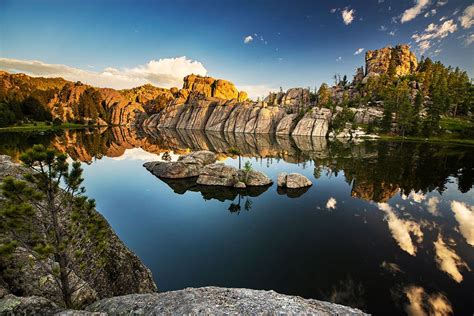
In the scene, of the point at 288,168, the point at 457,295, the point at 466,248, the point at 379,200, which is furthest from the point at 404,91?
the point at 457,295

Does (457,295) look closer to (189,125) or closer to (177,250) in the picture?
(177,250)

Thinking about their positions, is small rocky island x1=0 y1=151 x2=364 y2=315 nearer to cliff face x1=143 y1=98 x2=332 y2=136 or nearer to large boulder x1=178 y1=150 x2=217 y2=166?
large boulder x1=178 y1=150 x2=217 y2=166

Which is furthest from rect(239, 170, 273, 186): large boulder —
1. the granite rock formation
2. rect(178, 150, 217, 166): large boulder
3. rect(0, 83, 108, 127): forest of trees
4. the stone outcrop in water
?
rect(0, 83, 108, 127): forest of trees

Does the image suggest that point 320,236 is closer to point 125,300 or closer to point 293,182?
point 293,182

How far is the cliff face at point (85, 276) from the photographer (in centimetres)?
772

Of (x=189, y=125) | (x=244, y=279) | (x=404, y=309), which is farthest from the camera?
(x=189, y=125)

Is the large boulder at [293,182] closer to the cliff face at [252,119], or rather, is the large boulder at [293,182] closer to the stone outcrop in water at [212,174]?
the stone outcrop in water at [212,174]

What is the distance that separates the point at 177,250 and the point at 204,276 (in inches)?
183

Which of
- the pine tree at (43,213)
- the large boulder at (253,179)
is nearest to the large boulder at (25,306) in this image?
the pine tree at (43,213)

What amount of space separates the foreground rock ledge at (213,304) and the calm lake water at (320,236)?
8090 mm

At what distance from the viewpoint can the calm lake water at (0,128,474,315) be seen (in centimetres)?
1524

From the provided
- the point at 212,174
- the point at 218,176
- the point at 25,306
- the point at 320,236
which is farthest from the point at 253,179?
the point at 25,306

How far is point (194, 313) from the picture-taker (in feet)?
22.6

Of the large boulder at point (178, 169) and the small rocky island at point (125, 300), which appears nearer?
the small rocky island at point (125, 300)
